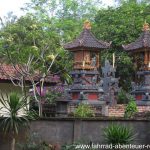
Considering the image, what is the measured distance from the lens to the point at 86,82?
2334 cm

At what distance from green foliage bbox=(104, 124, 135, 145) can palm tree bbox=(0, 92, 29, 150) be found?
2790 millimetres

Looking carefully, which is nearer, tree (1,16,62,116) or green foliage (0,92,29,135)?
green foliage (0,92,29,135)

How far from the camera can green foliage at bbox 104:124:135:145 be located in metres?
13.5

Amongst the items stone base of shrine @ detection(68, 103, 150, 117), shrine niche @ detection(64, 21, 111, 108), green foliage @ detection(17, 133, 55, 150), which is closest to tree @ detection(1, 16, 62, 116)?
stone base of shrine @ detection(68, 103, 150, 117)

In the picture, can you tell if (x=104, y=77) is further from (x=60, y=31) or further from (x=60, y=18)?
(x=60, y=18)

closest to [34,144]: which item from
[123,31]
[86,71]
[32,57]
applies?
[32,57]

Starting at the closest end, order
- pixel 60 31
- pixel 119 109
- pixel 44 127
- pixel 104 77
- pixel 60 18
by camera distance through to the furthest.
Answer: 1. pixel 44 127
2. pixel 119 109
3. pixel 104 77
4. pixel 60 31
5. pixel 60 18

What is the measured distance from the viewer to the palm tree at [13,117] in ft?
41.0

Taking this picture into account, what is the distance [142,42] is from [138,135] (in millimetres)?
10322

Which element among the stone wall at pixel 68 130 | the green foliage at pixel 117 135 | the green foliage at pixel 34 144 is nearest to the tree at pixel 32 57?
the stone wall at pixel 68 130

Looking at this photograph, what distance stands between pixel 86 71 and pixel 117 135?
10.1 metres

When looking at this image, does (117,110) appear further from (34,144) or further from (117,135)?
(34,144)

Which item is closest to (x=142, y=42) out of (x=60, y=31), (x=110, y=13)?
(x=110, y=13)

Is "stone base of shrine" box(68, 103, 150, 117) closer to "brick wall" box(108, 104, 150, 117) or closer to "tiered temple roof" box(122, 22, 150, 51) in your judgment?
"brick wall" box(108, 104, 150, 117)
